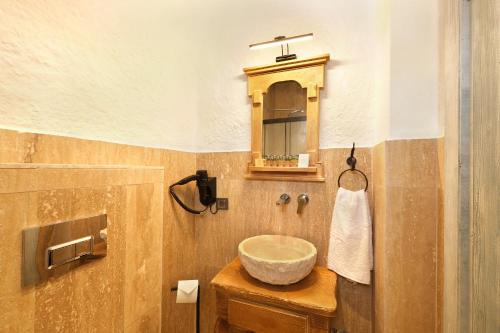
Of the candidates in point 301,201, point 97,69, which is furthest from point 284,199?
point 97,69

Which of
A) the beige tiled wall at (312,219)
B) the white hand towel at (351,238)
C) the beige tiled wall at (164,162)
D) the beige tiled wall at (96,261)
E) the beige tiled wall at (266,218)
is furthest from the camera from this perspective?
the beige tiled wall at (266,218)

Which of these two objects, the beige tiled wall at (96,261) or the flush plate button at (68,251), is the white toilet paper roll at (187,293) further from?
the flush plate button at (68,251)

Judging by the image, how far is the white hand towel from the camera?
39.4 inches

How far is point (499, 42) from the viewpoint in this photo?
426 mm

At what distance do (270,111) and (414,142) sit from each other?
2.59ft

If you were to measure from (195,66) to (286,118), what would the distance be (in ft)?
2.54

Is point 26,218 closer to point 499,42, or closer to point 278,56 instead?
point 499,42

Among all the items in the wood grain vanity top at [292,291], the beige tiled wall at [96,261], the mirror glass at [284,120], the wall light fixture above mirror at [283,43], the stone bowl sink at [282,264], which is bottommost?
the wood grain vanity top at [292,291]

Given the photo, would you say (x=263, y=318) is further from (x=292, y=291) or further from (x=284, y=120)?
(x=284, y=120)

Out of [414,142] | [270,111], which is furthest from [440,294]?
[270,111]

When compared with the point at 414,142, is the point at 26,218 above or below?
below

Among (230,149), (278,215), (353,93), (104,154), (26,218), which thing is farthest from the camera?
(230,149)

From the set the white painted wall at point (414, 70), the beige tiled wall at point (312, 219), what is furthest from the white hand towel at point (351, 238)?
the white painted wall at point (414, 70)

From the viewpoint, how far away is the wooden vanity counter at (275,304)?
83 centimetres
